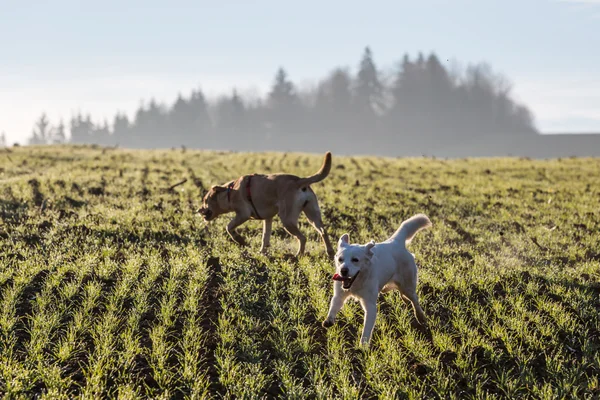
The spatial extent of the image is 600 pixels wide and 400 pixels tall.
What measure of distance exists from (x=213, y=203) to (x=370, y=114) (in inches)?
4023

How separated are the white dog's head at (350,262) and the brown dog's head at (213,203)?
515 cm

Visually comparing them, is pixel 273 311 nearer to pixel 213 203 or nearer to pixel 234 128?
pixel 213 203

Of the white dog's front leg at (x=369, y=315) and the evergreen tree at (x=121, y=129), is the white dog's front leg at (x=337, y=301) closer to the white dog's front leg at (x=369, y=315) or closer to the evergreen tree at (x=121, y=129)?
the white dog's front leg at (x=369, y=315)

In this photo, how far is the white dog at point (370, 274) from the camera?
5.70 metres

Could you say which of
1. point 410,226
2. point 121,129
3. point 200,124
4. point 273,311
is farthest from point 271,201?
point 121,129

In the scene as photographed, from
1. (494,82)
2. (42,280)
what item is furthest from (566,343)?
(494,82)

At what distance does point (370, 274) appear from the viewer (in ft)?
19.5

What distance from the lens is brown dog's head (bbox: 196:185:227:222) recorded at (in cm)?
1062

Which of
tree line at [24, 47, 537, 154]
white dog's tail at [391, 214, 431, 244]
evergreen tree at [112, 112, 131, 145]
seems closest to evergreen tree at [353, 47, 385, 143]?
tree line at [24, 47, 537, 154]

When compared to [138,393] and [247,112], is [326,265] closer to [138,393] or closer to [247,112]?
[138,393]

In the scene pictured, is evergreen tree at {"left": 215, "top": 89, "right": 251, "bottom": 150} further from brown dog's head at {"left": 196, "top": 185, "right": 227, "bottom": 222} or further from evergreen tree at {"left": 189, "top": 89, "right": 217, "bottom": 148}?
brown dog's head at {"left": 196, "top": 185, "right": 227, "bottom": 222}

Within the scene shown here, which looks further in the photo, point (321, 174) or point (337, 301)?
point (321, 174)

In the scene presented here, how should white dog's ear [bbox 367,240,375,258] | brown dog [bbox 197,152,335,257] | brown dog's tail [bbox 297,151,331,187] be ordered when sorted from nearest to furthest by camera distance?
white dog's ear [bbox 367,240,375,258], brown dog's tail [bbox 297,151,331,187], brown dog [bbox 197,152,335,257]

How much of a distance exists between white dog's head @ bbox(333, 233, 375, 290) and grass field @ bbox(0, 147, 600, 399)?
0.94 metres
